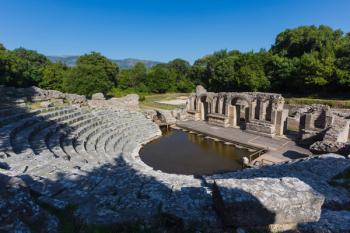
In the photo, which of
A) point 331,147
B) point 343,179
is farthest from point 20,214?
point 331,147

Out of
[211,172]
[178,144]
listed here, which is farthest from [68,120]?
[211,172]

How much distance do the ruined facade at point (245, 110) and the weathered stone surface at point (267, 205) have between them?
14.7 m

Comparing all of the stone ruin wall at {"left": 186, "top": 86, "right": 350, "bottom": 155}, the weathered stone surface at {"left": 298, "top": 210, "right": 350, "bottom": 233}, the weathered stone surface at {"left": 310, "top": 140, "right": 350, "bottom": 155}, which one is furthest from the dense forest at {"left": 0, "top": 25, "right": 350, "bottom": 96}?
the weathered stone surface at {"left": 298, "top": 210, "right": 350, "bottom": 233}

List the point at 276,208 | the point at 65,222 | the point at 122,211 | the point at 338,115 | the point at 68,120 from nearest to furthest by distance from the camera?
the point at 276,208, the point at 65,222, the point at 122,211, the point at 68,120, the point at 338,115

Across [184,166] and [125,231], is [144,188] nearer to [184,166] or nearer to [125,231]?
[125,231]

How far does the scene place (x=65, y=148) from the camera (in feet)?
34.7

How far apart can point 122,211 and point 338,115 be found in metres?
18.2

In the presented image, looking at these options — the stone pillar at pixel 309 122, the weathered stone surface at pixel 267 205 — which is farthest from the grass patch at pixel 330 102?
the weathered stone surface at pixel 267 205

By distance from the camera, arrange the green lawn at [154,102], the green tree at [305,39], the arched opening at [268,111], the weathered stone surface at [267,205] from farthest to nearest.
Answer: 1. the green tree at [305,39]
2. the green lawn at [154,102]
3. the arched opening at [268,111]
4. the weathered stone surface at [267,205]

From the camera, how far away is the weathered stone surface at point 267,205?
3.13 meters

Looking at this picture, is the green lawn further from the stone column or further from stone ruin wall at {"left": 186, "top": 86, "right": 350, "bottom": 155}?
the stone column

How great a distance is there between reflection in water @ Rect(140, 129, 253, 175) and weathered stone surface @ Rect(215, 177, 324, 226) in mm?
8118

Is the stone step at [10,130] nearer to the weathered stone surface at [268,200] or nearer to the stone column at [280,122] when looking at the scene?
the weathered stone surface at [268,200]

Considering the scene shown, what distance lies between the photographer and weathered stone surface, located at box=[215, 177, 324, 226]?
313 centimetres
